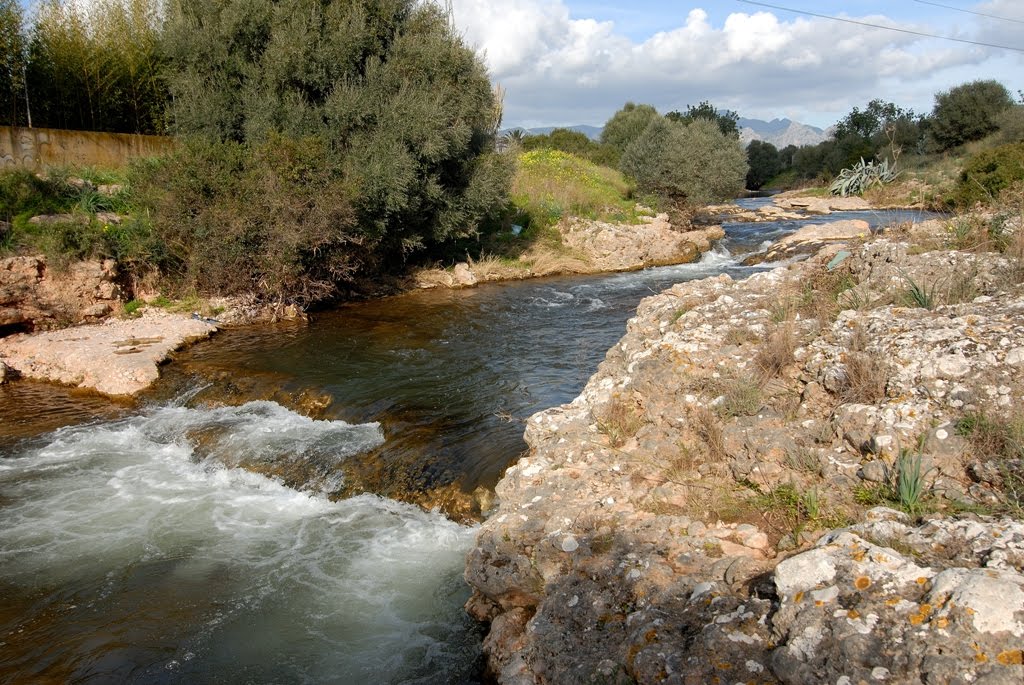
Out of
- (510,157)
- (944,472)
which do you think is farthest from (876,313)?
(510,157)

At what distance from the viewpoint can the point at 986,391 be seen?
4156 millimetres

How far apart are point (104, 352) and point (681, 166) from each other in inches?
855

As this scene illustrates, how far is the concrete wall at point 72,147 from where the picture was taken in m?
17.0

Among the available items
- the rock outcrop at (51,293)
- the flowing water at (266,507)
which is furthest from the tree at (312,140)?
the flowing water at (266,507)

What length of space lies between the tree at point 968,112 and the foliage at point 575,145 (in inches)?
837

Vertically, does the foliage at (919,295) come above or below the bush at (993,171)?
below

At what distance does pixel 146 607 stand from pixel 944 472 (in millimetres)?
6106

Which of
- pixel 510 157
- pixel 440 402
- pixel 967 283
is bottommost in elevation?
pixel 440 402

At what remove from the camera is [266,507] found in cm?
752

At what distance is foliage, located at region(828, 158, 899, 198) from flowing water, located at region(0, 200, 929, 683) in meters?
29.8

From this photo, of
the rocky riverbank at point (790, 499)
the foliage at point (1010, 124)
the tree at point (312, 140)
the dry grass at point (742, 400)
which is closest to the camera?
the rocky riverbank at point (790, 499)

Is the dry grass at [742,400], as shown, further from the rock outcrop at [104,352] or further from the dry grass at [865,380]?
the rock outcrop at [104,352]

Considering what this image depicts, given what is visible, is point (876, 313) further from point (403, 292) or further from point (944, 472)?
point (403, 292)

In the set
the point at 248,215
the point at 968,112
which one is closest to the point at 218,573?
the point at 248,215
